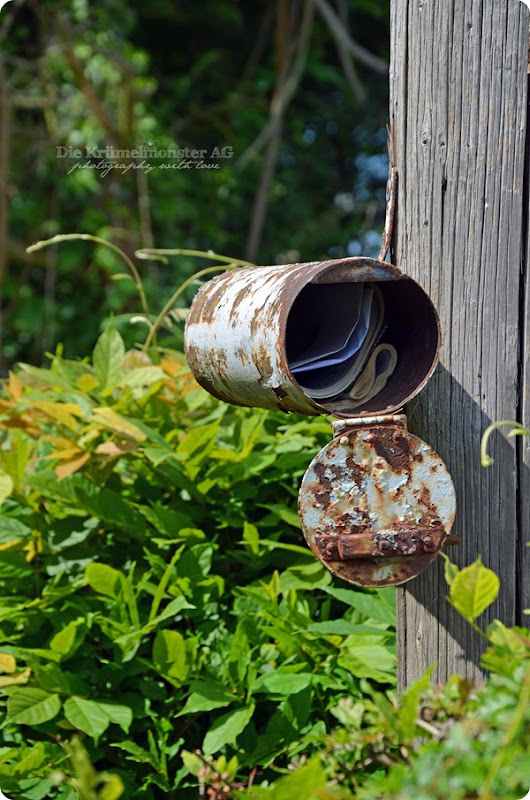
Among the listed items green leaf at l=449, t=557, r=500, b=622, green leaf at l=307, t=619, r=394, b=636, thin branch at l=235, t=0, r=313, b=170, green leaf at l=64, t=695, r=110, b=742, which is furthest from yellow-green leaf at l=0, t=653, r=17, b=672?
thin branch at l=235, t=0, r=313, b=170

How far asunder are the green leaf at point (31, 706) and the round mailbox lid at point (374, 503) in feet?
2.31

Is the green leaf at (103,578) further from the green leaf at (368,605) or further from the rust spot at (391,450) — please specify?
the rust spot at (391,450)

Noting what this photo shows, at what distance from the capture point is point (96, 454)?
2.18 metres

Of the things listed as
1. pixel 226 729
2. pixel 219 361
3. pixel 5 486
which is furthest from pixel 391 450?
pixel 5 486

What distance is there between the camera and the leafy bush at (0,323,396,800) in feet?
5.93

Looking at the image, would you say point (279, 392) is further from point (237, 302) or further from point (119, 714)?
point (119, 714)

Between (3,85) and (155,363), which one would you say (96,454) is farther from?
(3,85)

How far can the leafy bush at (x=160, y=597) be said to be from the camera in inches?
71.2

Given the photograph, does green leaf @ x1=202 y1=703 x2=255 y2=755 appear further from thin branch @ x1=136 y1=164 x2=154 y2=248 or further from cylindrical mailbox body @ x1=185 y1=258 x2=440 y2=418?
thin branch @ x1=136 y1=164 x2=154 y2=248

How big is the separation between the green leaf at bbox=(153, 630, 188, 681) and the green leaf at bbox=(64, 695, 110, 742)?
0.48 feet

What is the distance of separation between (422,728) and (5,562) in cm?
129

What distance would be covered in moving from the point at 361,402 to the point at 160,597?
0.65 metres

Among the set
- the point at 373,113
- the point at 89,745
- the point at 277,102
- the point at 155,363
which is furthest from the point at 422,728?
the point at 373,113

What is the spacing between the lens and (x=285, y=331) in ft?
4.80
